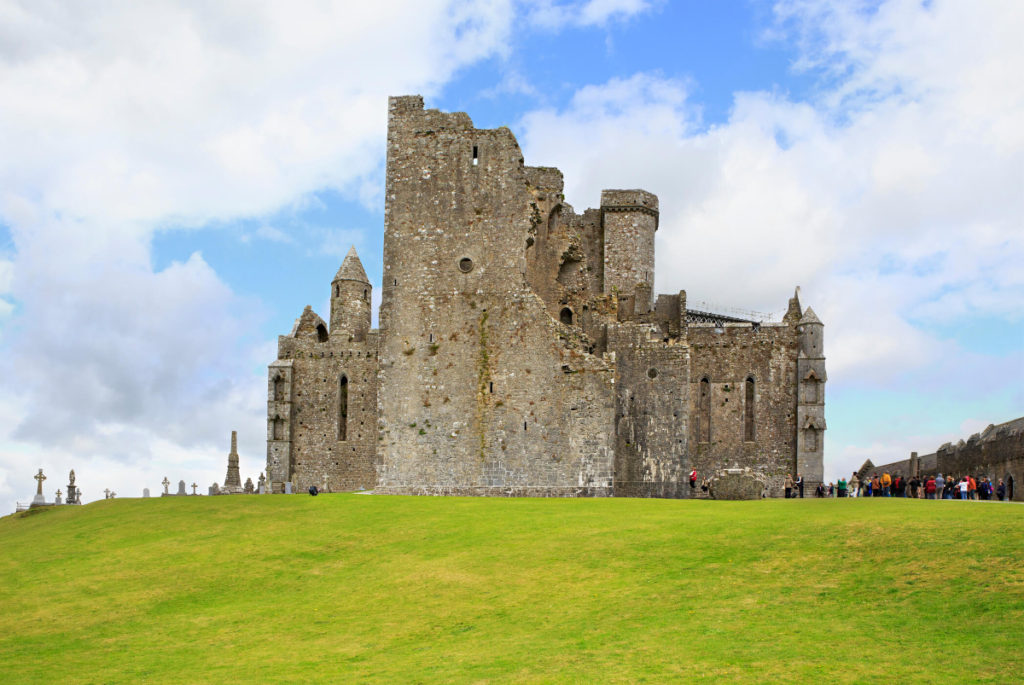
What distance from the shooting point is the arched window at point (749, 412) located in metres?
54.1

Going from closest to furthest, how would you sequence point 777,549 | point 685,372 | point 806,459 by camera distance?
point 777,549 → point 685,372 → point 806,459

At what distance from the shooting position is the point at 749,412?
54.3 m

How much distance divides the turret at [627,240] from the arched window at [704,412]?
18.8ft

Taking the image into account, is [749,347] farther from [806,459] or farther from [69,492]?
[69,492]

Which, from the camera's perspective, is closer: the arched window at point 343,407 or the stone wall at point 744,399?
the stone wall at point 744,399

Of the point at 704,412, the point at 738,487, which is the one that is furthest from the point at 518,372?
the point at 704,412

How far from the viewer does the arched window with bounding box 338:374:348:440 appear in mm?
56406

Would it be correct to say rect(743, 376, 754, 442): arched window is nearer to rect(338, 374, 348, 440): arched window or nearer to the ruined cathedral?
the ruined cathedral

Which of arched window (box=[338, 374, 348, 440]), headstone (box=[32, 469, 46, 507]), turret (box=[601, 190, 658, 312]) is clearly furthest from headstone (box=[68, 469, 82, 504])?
turret (box=[601, 190, 658, 312])

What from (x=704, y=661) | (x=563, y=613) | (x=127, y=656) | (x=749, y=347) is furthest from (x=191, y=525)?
(x=749, y=347)

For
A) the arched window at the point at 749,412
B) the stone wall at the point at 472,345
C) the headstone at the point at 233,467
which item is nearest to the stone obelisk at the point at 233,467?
the headstone at the point at 233,467

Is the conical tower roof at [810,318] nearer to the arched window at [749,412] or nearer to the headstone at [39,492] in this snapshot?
Result: the arched window at [749,412]

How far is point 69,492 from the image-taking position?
168ft

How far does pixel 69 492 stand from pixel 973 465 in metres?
41.0
